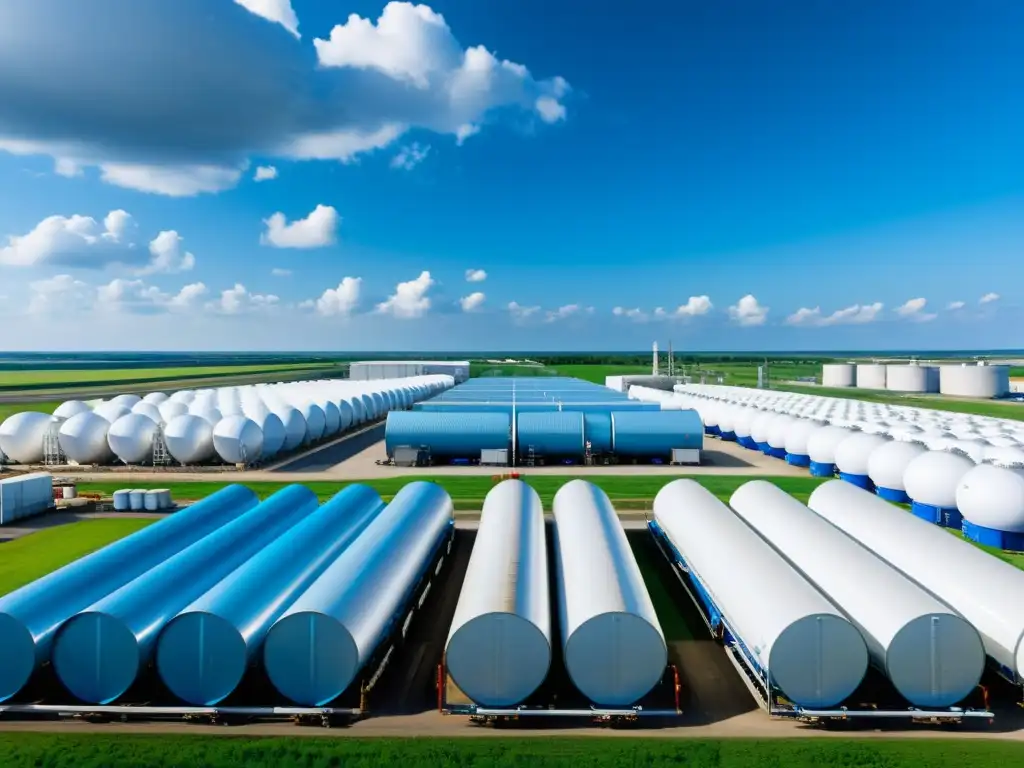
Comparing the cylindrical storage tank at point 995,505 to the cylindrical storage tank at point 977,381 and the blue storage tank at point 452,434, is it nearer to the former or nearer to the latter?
the blue storage tank at point 452,434

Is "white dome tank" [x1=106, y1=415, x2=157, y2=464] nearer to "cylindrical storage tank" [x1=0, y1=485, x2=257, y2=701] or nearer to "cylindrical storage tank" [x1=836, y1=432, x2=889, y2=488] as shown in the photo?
"cylindrical storage tank" [x1=0, y1=485, x2=257, y2=701]

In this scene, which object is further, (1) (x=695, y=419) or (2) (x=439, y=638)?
(1) (x=695, y=419)

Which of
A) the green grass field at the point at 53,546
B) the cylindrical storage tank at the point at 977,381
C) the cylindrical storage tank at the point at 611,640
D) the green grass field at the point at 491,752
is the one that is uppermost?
the cylindrical storage tank at the point at 977,381

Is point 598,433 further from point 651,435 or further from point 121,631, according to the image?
point 121,631

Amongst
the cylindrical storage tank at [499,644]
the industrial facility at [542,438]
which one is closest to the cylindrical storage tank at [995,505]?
the industrial facility at [542,438]

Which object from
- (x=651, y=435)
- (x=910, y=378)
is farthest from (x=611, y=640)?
(x=910, y=378)

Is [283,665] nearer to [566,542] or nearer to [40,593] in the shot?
[40,593]

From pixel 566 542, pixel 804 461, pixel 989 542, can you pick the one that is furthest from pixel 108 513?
pixel 804 461
